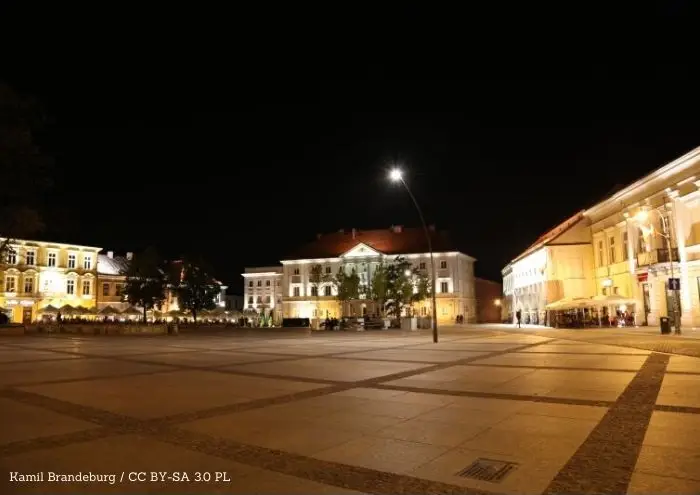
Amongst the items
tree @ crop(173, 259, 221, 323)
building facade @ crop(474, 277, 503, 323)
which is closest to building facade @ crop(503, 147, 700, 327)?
building facade @ crop(474, 277, 503, 323)

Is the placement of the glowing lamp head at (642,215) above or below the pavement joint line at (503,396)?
above

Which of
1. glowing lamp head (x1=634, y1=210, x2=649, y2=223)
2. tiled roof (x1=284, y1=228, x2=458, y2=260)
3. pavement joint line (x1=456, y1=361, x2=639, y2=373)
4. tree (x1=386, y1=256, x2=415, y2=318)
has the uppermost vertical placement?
tiled roof (x1=284, y1=228, x2=458, y2=260)

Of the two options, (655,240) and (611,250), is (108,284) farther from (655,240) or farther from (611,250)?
(655,240)

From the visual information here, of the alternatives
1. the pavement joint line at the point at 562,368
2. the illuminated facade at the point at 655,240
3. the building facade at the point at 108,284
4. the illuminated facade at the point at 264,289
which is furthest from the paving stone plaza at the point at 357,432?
the illuminated facade at the point at 264,289

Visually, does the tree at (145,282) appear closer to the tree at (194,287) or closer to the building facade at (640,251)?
the tree at (194,287)

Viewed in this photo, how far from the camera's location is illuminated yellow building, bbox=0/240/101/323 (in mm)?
72250

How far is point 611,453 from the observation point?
19.4ft

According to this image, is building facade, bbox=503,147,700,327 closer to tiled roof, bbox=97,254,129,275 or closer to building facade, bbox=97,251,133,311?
building facade, bbox=97,251,133,311

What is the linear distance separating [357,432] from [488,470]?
213 centimetres

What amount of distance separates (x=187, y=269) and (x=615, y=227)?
172ft

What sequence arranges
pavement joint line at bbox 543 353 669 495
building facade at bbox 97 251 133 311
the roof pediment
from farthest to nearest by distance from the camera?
the roof pediment
building facade at bbox 97 251 133 311
pavement joint line at bbox 543 353 669 495

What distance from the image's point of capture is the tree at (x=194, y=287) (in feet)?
233

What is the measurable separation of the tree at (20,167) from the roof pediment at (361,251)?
65913 millimetres

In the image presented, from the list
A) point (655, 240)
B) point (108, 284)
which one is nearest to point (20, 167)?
point (655, 240)
